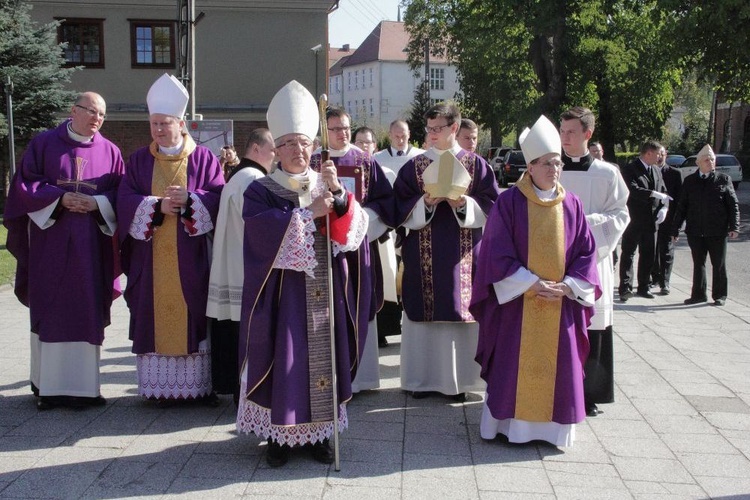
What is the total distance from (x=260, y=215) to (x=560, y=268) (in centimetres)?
192

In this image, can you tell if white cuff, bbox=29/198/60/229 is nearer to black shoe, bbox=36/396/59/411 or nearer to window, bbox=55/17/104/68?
black shoe, bbox=36/396/59/411

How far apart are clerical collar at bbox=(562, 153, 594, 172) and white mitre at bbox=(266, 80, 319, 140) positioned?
6.82ft

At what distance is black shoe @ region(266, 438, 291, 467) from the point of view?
4.92 m

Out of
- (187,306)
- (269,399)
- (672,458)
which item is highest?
(187,306)

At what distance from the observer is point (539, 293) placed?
5191mm

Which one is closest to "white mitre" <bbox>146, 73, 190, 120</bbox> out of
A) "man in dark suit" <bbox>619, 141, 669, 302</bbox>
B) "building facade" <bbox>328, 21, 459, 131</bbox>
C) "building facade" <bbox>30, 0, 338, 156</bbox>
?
"man in dark suit" <bbox>619, 141, 669, 302</bbox>

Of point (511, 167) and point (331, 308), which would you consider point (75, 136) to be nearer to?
point (331, 308)

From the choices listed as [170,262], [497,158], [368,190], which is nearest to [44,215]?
[170,262]

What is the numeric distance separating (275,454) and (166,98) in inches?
102

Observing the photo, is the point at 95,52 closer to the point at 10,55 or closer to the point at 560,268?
the point at 10,55

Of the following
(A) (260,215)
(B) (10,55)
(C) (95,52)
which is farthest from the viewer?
(C) (95,52)

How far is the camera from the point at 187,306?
6.00m

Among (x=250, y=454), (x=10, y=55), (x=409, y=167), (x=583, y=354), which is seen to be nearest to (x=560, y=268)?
(x=583, y=354)

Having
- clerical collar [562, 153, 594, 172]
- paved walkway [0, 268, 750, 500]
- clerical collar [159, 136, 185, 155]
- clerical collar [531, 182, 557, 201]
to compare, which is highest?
clerical collar [159, 136, 185, 155]
